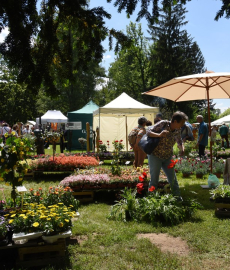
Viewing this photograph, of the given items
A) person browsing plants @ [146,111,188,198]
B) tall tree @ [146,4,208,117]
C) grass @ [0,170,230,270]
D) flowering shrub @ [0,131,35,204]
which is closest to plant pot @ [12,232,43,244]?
grass @ [0,170,230,270]

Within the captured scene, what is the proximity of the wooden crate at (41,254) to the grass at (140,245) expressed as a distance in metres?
0.14

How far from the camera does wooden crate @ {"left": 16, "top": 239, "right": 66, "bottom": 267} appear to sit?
3314mm

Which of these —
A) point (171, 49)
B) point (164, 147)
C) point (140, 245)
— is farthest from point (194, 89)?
point (171, 49)

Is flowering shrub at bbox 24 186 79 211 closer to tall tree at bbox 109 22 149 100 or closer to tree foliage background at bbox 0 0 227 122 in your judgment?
tree foliage background at bbox 0 0 227 122

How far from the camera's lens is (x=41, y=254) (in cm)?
349

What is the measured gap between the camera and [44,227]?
3377 millimetres

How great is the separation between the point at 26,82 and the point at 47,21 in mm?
857

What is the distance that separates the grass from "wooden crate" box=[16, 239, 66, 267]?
144mm

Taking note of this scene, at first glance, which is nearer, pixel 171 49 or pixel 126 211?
pixel 126 211

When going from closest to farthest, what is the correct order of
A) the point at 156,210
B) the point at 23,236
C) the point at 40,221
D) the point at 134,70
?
1. the point at 23,236
2. the point at 40,221
3. the point at 156,210
4. the point at 134,70

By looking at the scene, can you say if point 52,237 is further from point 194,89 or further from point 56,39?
point 194,89

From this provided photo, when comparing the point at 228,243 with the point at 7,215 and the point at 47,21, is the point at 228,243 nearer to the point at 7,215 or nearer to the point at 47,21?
the point at 7,215

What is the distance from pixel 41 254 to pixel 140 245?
47.1 inches

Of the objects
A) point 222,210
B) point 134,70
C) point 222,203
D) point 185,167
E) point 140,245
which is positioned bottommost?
point 140,245
